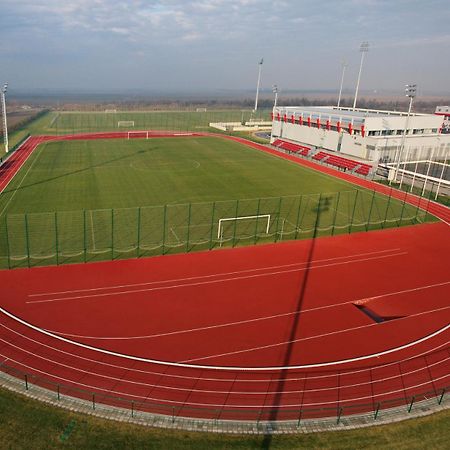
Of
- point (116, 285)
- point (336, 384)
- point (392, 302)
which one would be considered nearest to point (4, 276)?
point (116, 285)

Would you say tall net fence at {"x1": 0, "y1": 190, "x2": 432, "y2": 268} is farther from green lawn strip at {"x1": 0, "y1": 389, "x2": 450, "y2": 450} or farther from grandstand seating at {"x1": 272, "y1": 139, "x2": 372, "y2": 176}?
grandstand seating at {"x1": 272, "y1": 139, "x2": 372, "y2": 176}

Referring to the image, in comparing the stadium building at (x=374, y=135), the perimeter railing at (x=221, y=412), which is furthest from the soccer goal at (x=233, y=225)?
the stadium building at (x=374, y=135)

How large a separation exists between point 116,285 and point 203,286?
4.69 meters

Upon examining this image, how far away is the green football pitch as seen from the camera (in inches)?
1102

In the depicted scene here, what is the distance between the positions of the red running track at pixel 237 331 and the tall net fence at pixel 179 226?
1775 millimetres

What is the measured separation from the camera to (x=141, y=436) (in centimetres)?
1338

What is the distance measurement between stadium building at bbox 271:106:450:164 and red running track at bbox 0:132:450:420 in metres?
32.9

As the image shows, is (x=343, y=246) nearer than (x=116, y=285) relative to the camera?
No

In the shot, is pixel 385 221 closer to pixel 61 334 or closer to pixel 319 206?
pixel 319 206

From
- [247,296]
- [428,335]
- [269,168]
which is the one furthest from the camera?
[269,168]

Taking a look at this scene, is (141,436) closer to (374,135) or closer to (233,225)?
(233,225)

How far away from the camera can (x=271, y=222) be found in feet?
109

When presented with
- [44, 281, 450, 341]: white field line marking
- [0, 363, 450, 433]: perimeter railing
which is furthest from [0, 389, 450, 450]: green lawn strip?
[44, 281, 450, 341]: white field line marking

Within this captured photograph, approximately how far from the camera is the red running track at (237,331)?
1575 cm
